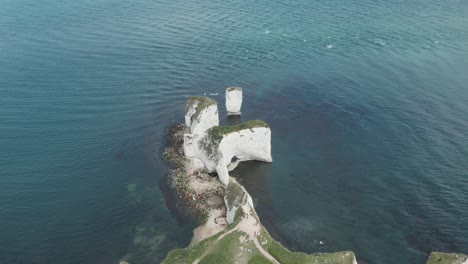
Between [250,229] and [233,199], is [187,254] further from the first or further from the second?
[233,199]

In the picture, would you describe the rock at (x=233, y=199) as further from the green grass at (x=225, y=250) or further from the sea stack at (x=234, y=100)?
the sea stack at (x=234, y=100)

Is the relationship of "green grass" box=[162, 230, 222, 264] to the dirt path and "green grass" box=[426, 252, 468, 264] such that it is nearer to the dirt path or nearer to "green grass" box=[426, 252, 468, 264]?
the dirt path

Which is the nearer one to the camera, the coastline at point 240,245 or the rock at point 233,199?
the coastline at point 240,245

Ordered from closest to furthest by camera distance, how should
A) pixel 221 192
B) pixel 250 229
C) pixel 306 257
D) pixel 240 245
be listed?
1. pixel 306 257
2. pixel 240 245
3. pixel 250 229
4. pixel 221 192

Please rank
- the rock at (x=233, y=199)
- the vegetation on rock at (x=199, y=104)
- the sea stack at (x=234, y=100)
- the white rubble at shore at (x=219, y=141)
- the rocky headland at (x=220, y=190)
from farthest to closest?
the sea stack at (x=234, y=100) → the vegetation on rock at (x=199, y=104) → the white rubble at shore at (x=219, y=141) → the rock at (x=233, y=199) → the rocky headland at (x=220, y=190)

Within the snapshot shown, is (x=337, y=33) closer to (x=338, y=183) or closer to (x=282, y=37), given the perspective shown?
(x=282, y=37)

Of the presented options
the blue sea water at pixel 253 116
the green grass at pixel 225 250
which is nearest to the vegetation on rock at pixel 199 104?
the blue sea water at pixel 253 116

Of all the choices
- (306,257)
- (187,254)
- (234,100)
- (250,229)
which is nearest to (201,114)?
(234,100)
